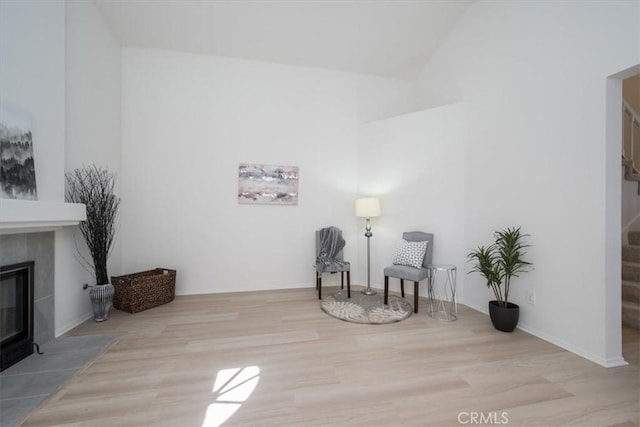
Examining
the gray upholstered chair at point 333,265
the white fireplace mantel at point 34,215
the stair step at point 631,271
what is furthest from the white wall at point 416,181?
the white fireplace mantel at point 34,215

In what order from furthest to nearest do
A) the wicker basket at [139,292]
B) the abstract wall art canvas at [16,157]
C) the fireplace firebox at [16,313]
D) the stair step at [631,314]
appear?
the wicker basket at [139,292] < the stair step at [631,314] < the fireplace firebox at [16,313] < the abstract wall art canvas at [16,157]

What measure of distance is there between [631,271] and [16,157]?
555 centimetres

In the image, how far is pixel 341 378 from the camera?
1.71m

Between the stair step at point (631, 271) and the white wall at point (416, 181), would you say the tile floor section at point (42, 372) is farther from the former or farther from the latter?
the stair step at point (631, 271)

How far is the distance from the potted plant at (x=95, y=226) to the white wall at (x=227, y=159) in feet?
2.34

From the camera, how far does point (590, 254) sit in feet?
6.46

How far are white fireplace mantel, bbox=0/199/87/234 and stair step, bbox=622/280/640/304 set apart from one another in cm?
514

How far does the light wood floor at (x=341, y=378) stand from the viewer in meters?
1.40

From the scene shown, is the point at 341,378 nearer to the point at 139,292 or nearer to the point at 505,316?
the point at 505,316

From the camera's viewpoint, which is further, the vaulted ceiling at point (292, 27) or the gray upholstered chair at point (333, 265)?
the gray upholstered chair at point (333, 265)

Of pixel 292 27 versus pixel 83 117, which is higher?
pixel 292 27

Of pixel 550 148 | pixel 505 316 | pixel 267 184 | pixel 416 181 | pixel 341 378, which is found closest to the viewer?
pixel 341 378

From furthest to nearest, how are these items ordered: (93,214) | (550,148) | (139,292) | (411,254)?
(411,254) → (139,292) → (93,214) → (550,148)

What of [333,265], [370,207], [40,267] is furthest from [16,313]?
[370,207]
